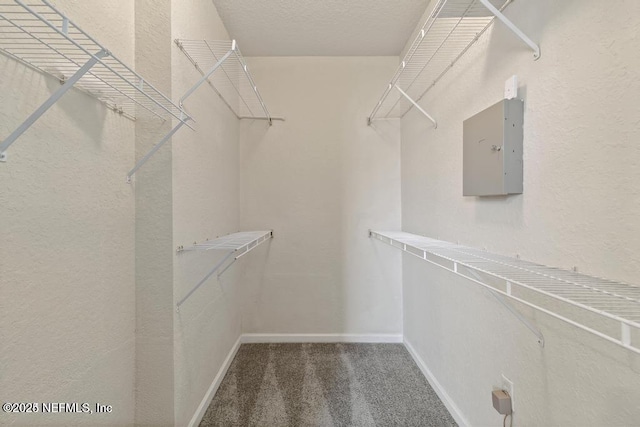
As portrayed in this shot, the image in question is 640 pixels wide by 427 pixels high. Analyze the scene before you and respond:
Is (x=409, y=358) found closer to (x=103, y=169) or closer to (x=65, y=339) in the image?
(x=65, y=339)

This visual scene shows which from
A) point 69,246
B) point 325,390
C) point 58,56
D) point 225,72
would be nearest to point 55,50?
point 58,56

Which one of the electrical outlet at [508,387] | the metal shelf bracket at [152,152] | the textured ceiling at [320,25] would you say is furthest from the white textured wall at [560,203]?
the metal shelf bracket at [152,152]

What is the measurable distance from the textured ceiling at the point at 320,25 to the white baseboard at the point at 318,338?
2341 mm

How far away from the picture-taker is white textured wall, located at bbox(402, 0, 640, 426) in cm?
70

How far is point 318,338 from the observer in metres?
2.51

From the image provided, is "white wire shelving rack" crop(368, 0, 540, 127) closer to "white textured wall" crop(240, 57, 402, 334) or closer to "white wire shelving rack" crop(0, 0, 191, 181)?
"white textured wall" crop(240, 57, 402, 334)

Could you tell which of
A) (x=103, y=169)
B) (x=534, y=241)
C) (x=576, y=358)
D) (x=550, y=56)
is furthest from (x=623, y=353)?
(x=103, y=169)

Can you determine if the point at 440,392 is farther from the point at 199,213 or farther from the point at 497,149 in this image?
the point at 199,213

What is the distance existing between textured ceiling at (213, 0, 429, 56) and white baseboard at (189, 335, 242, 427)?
2.32 meters

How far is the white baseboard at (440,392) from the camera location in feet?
4.95

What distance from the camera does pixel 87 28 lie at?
1.01m

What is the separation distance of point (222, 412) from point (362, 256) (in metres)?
1.45

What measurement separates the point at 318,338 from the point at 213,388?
0.95m

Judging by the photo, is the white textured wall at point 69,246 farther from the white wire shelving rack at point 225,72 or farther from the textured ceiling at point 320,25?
the textured ceiling at point 320,25
